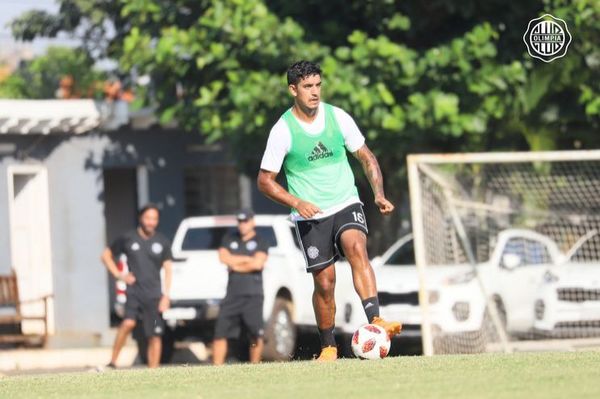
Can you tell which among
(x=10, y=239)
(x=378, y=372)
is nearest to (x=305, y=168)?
(x=378, y=372)

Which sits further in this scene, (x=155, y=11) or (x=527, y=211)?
(x=155, y=11)

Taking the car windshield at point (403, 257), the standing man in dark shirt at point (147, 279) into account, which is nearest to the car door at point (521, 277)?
the car windshield at point (403, 257)

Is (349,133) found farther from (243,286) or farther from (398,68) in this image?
(398,68)

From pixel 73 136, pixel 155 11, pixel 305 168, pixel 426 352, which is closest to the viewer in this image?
pixel 305 168

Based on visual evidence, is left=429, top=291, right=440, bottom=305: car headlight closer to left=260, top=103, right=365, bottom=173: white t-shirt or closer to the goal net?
the goal net

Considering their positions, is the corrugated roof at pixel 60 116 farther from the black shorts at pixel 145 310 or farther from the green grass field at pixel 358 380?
the green grass field at pixel 358 380

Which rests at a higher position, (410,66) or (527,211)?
(410,66)

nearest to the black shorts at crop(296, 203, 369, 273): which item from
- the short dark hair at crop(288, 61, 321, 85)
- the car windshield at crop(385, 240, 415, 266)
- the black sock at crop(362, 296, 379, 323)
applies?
the black sock at crop(362, 296, 379, 323)

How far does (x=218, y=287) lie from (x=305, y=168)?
1047 cm

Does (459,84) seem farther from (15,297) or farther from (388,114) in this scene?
(15,297)

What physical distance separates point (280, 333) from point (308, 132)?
35.5ft

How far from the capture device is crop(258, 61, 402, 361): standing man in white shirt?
11.5m

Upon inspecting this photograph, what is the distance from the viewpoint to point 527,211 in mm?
22656

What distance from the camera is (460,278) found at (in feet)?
69.9
